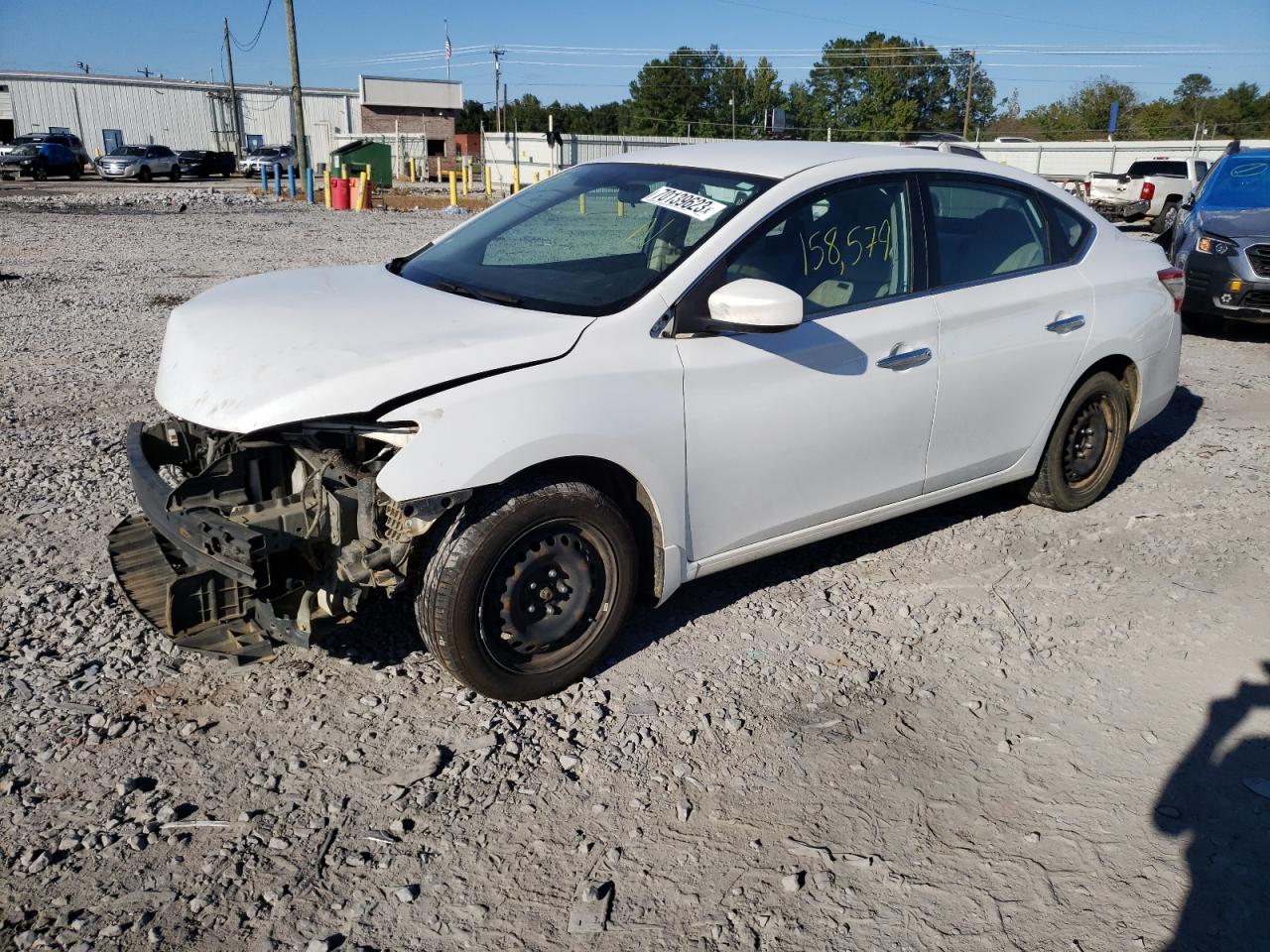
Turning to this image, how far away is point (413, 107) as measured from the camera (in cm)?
6600

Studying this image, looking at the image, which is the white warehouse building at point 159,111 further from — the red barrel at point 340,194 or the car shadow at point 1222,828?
the car shadow at point 1222,828

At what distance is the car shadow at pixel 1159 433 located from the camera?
6.13 m

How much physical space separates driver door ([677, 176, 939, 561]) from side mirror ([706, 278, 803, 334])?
12cm

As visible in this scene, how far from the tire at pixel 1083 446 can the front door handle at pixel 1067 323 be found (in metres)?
0.38

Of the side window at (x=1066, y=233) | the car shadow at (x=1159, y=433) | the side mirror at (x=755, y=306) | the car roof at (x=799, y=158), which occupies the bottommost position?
the car shadow at (x=1159, y=433)

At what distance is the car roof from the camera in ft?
13.3

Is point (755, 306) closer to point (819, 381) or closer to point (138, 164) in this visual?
point (819, 381)

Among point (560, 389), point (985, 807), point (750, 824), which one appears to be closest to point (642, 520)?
point (560, 389)

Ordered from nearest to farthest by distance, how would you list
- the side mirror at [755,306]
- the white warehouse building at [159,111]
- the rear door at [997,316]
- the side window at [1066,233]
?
the side mirror at [755,306]
the rear door at [997,316]
the side window at [1066,233]
the white warehouse building at [159,111]

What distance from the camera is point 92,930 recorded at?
2439mm

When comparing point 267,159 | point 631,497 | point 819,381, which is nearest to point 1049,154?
point 267,159

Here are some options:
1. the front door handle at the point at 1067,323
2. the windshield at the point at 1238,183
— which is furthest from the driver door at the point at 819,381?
the windshield at the point at 1238,183

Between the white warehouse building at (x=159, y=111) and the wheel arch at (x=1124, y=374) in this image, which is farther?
the white warehouse building at (x=159, y=111)

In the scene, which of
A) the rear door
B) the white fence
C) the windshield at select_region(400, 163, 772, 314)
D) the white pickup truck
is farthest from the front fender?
the white fence
